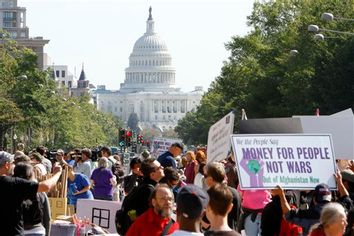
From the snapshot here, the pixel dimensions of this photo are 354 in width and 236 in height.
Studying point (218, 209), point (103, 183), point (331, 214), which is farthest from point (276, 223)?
point (103, 183)

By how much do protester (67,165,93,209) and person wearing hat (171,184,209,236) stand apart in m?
12.8

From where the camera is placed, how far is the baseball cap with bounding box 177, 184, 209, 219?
10.7 m

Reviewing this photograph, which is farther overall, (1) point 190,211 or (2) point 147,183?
(2) point 147,183

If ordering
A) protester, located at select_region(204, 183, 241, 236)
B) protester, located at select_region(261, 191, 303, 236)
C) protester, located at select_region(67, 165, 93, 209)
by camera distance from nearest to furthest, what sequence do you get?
protester, located at select_region(204, 183, 241, 236), protester, located at select_region(261, 191, 303, 236), protester, located at select_region(67, 165, 93, 209)

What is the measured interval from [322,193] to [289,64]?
63.2 m

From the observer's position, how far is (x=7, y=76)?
83.4 meters

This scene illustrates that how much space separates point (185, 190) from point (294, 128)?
646 cm

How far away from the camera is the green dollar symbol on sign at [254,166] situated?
1448 centimetres

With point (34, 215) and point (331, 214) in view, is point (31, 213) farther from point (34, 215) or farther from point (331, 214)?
point (331, 214)

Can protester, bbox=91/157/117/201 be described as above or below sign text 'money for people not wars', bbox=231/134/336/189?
below

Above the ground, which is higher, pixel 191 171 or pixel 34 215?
pixel 191 171

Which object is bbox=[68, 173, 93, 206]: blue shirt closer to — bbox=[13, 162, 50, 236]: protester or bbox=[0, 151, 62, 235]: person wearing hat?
bbox=[13, 162, 50, 236]: protester

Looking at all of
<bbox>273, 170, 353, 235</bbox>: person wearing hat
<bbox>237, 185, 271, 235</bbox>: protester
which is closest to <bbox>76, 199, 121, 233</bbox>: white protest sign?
<bbox>237, 185, 271, 235</bbox>: protester

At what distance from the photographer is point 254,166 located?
14492 mm
